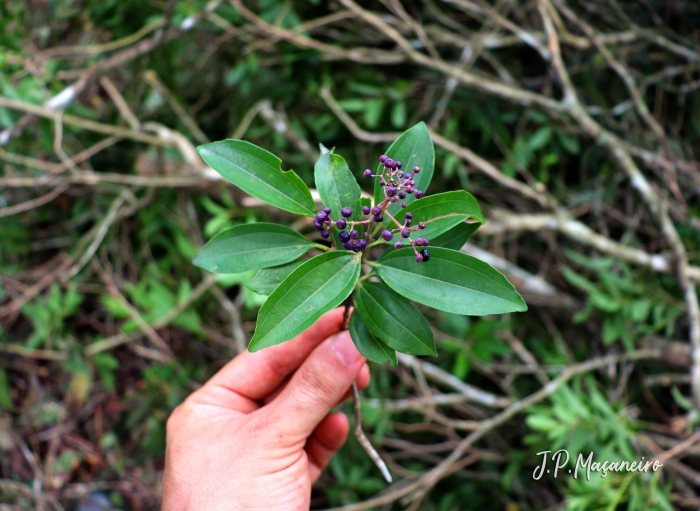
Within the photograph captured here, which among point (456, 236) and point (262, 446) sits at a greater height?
point (456, 236)

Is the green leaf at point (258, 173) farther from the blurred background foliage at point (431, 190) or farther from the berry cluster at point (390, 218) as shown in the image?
the blurred background foliage at point (431, 190)

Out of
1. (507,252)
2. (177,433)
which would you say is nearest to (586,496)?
(507,252)

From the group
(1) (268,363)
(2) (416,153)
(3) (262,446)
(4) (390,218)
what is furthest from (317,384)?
(2) (416,153)

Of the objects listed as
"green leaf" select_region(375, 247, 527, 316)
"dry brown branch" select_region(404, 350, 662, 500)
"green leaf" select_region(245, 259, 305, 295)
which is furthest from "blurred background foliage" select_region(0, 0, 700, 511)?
"green leaf" select_region(375, 247, 527, 316)

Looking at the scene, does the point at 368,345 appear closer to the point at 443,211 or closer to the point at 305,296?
the point at 305,296

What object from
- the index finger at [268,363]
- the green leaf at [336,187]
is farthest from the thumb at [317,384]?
the green leaf at [336,187]

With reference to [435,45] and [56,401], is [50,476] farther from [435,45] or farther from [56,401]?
[435,45]
